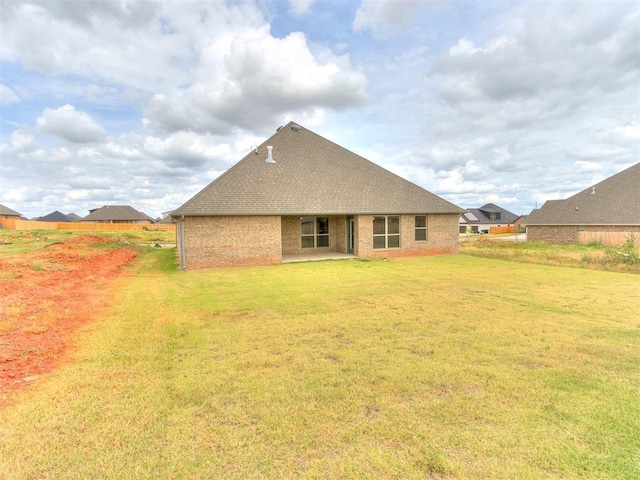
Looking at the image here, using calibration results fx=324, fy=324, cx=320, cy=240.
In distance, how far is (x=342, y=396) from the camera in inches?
148

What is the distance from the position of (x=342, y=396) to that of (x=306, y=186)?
1432 centimetres

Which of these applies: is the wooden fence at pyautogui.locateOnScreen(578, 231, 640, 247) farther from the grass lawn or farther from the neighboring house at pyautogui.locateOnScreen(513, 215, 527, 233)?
the neighboring house at pyautogui.locateOnScreen(513, 215, 527, 233)

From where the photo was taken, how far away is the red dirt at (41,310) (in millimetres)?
4707

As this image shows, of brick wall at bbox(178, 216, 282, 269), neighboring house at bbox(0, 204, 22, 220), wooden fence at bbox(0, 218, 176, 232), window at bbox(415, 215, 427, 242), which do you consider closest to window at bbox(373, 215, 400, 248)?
window at bbox(415, 215, 427, 242)

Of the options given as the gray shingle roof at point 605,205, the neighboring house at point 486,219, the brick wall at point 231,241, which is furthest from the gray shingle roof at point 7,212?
the neighboring house at point 486,219

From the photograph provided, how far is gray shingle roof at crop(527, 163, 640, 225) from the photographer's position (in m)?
25.7

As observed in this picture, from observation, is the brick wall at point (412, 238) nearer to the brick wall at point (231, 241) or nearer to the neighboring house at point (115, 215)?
the brick wall at point (231, 241)

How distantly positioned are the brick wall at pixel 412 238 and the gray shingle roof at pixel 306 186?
2.05 feet

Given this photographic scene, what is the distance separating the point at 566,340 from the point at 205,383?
5711mm

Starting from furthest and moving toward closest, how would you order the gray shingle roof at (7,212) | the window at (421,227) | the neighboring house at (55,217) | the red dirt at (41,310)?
the neighboring house at (55,217) < the gray shingle roof at (7,212) < the window at (421,227) < the red dirt at (41,310)

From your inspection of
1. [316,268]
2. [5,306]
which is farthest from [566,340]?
[5,306]

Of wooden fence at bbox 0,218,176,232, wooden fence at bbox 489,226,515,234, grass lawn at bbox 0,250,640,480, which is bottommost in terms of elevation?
grass lawn at bbox 0,250,640,480

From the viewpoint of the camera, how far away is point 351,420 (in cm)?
331

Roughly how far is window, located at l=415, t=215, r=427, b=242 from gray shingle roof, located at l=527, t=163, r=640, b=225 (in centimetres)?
1840
